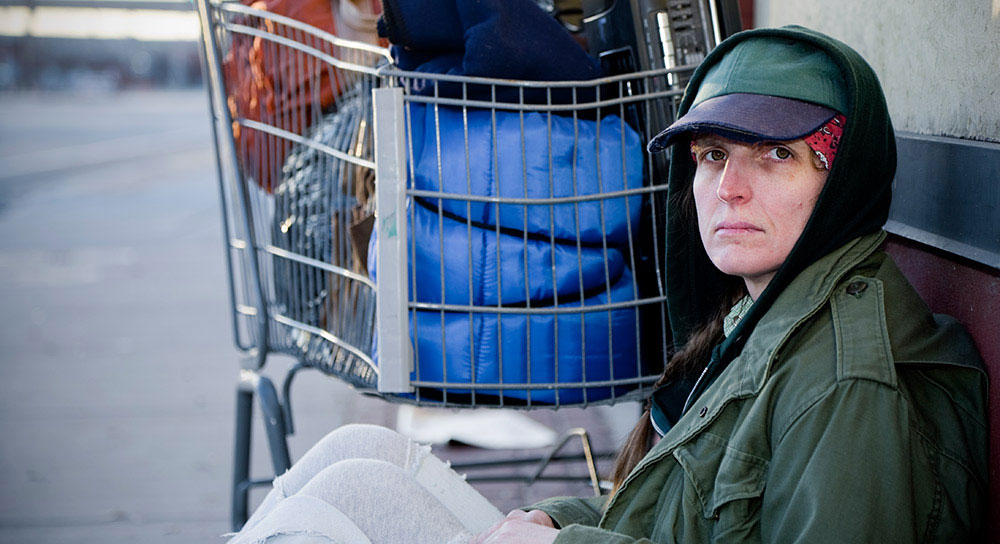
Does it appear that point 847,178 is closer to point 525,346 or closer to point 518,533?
point 518,533

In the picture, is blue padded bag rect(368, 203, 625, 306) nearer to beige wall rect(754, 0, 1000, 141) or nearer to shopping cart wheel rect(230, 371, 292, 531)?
beige wall rect(754, 0, 1000, 141)

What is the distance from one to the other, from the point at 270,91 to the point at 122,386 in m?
2.84

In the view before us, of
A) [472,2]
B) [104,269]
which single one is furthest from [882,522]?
[104,269]

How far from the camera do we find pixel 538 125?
2.06 metres

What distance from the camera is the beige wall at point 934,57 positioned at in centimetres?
147

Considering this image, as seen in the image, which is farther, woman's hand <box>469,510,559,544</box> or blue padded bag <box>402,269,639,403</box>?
blue padded bag <box>402,269,639,403</box>

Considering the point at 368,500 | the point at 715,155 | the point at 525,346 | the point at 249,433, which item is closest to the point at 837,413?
the point at 715,155

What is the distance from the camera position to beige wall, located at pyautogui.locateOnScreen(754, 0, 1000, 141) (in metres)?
1.47

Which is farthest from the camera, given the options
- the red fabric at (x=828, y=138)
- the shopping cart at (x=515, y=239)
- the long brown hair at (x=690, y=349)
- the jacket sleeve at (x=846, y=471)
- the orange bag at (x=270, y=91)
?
the orange bag at (x=270, y=91)

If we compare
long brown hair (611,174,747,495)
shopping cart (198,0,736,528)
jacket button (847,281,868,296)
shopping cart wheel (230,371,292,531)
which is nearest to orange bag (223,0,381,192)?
shopping cart (198,0,736,528)

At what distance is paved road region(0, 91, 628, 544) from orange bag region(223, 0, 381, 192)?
1327mm

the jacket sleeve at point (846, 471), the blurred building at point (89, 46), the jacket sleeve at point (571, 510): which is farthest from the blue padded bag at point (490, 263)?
the blurred building at point (89, 46)

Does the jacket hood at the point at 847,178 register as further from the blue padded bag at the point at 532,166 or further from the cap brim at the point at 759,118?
the blue padded bag at the point at 532,166

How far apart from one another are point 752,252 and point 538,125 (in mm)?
765
